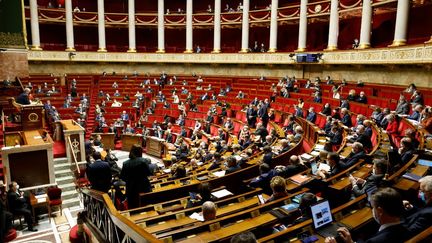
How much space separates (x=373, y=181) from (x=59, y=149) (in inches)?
387

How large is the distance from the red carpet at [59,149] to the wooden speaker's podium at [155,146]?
4026mm

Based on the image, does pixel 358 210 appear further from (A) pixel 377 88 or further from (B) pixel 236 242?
(A) pixel 377 88

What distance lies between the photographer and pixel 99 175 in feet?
17.3

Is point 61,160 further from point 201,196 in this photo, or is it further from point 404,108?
point 404,108

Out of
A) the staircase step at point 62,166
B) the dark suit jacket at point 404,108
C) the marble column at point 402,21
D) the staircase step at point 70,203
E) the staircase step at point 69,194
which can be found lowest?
the staircase step at point 70,203

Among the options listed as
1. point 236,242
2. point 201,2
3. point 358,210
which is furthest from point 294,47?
point 236,242

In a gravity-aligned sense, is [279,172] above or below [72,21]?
below

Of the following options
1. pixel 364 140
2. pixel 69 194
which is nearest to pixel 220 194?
pixel 364 140

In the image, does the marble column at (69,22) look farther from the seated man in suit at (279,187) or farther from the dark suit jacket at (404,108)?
the seated man in suit at (279,187)

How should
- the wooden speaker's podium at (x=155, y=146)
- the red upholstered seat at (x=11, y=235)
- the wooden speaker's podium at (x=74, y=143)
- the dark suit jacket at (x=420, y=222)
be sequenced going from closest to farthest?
the dark suit jacket at (x=420, y=222) < the red upholstered seat at (x=11, y=235) < the wooden speaker's podium at (x=74, y=143) < the wooden speaker's podium at (x=155, y=146)

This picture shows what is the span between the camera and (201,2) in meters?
27.4

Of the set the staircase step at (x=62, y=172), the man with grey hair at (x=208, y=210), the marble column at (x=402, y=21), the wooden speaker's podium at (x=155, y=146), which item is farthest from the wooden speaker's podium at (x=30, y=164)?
the marble column at (x=402, y=21)

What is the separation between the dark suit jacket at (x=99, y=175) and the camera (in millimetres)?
5230

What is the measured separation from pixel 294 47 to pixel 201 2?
8516 mm
